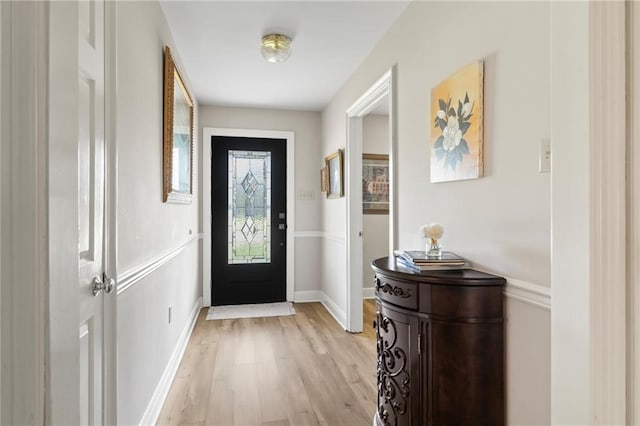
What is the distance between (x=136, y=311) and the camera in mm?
1691

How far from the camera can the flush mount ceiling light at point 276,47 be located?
2527 millimetres

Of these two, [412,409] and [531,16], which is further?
[412,409]

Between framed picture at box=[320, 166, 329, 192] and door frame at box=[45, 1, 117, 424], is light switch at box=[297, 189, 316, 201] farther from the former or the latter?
door frame at box=[45, 1, 117, 424]

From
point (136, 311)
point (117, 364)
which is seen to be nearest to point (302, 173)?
point (136, 311)

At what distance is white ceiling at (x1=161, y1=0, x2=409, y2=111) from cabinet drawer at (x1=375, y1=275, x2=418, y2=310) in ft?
5.64

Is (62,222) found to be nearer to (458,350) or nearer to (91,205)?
(91,205)

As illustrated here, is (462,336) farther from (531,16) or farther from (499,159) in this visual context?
(531,16)

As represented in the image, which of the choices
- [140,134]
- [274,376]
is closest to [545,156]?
[140,134]

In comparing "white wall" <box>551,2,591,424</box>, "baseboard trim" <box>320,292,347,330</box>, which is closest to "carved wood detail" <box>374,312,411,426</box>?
"white wall" <box>551,2,591,424</box>

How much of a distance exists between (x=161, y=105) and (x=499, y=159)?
2012 mm

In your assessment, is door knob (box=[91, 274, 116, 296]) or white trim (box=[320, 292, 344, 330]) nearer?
door knob (box=[91, 274, 116, 296])

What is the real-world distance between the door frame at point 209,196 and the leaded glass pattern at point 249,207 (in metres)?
0.24

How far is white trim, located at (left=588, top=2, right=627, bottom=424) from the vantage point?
2.20 feet

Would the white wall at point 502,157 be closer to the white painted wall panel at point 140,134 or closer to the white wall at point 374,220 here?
the white painted wall panel at point 140,134
